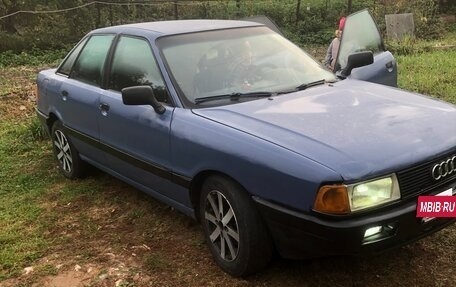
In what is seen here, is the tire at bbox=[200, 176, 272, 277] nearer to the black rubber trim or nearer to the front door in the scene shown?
the black rubber trim

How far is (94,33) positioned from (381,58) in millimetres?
2996

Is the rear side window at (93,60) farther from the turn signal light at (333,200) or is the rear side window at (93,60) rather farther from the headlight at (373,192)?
the headlight at (373,192)

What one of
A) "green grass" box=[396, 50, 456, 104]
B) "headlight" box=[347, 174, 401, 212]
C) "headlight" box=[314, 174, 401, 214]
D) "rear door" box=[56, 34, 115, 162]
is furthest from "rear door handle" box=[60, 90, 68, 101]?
"green grass" box=[396, 50, 456, 104]

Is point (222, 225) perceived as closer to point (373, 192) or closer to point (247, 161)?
A: point (247, 161)

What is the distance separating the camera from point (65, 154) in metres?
5.52

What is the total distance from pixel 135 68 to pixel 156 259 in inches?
61.1

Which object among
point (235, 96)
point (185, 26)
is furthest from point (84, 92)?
point (235, 96)

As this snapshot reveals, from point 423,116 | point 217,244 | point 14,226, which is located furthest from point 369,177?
point 14,226

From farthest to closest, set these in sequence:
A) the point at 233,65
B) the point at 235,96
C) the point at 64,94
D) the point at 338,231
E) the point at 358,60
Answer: the point at 64,94 → the point at 358,60 → the point at 233,65 → the point at 235,96 → the point at 338,231

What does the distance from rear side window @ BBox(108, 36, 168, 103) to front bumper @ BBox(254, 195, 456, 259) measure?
138 centimetres

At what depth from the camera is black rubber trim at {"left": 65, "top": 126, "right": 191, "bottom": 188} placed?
143 inches

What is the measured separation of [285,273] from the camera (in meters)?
3.34

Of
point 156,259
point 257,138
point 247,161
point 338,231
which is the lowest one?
point 156,259

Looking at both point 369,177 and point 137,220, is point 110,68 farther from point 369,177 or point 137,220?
point 369,177
